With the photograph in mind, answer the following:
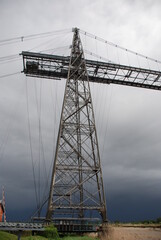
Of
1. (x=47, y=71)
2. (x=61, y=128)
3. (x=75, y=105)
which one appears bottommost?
(x=61, y=128)

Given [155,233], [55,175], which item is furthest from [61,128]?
[155,233]

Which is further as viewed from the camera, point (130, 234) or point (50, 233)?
point (130, 234)

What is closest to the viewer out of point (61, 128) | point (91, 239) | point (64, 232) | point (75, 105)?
point (91, 239)

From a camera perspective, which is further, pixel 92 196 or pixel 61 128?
pixel 61 128

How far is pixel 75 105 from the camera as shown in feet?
73.5

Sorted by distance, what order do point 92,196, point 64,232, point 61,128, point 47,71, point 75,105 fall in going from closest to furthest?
point 64,232 → point 92,196 → point 61,128 → point 75,105 → point 47,71

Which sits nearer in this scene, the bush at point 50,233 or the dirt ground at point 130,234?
the bush at point 50,233

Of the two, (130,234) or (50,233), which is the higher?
(50,233)

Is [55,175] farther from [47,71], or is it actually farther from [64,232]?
[47,71]

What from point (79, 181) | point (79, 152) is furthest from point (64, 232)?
point (79, 152)

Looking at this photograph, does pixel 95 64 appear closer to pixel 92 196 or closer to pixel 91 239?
pixel 92 196

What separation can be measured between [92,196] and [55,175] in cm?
337

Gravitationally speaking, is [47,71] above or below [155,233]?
above

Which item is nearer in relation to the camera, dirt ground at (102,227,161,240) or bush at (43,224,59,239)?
bush at (43,224,59,239)
